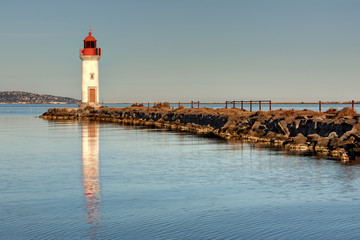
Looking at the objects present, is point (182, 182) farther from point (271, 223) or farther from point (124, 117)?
point (124, 117)

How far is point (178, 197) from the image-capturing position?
433 inches

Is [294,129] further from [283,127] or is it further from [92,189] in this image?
[92,189]

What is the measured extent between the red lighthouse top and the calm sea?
141 feet

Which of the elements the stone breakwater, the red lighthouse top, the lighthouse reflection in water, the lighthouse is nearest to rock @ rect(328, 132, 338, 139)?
the stone breakwater

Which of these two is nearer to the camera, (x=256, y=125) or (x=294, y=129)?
(x=294, y=129)

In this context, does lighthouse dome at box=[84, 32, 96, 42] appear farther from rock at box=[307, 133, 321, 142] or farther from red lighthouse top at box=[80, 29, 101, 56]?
rock at box=[307, 133, 321, 142]

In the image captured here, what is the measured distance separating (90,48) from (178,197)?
172 feet

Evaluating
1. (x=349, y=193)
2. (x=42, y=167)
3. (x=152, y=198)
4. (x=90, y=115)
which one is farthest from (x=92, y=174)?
(x=90, y=115)

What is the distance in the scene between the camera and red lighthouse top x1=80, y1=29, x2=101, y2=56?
61031 mm

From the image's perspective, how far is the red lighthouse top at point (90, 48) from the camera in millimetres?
61031

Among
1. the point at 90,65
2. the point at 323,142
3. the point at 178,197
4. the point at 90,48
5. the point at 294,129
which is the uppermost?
the point at 90,48

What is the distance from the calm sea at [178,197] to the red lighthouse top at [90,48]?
4293cm

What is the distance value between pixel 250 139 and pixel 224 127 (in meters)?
4.69

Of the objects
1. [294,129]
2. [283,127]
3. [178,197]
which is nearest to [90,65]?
[283,127]
